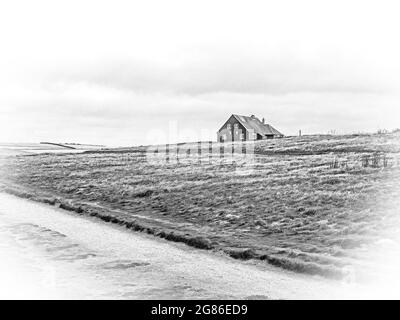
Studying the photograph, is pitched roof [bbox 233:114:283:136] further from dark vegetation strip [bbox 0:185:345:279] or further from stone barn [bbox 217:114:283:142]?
dark vegetation strip [bbox 0:185:345:279]

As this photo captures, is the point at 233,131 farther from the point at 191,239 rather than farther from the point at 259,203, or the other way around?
the point at 191,239

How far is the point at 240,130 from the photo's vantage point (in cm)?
10519

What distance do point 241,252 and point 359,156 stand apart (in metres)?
31.1

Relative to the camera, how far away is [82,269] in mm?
15688

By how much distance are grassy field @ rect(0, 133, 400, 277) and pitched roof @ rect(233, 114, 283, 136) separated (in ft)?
186

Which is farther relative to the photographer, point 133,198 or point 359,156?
point 359,156

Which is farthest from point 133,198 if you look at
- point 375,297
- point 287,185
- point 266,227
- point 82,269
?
point 375,297

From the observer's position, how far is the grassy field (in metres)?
18.8

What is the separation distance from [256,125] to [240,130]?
6.43m

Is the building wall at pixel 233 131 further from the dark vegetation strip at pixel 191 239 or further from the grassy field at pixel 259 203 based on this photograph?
the dark vegetation strip at pixel 191 239

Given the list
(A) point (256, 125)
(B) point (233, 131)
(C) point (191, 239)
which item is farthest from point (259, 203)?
(A) point (256, 125)

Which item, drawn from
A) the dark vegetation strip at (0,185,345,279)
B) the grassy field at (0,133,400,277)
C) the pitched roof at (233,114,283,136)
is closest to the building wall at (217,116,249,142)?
the pitched roof at (233,114,283,136)

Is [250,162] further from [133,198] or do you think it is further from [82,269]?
[82,269]
